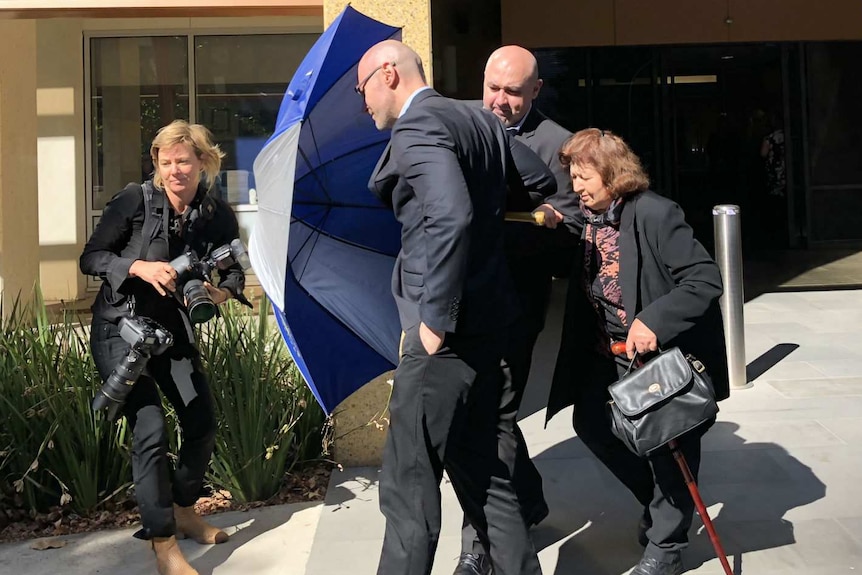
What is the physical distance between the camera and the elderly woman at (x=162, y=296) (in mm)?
3596

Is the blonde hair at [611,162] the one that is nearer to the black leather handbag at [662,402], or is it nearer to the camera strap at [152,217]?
the black leather handbag at [662,402]

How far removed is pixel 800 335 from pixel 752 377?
5.49 ft

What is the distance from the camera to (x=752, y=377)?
664cm

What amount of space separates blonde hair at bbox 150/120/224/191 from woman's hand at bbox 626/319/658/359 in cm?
182

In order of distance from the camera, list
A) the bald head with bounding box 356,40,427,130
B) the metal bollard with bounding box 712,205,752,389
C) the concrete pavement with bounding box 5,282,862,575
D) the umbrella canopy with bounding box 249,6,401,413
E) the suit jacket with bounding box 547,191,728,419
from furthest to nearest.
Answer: the metal bollard with bounding box 712,205,752,389 < the concrete pavement with bounding box 5,282,862,575 < the suit jacket with bounding box 547,191,728,419 < the umbrella canopy with bounding box 249,6,401,413 < the bald head with bounding box 356,40,427,130

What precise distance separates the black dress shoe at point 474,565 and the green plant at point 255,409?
1332mm

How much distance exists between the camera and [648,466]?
374cm

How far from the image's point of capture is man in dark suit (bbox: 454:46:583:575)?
11.4ft

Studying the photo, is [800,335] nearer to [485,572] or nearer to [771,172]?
[485,572]

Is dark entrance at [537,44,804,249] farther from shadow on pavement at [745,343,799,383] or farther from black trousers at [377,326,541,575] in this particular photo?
black trousers at [377,326,541,575]

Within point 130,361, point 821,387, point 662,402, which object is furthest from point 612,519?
point 821,387

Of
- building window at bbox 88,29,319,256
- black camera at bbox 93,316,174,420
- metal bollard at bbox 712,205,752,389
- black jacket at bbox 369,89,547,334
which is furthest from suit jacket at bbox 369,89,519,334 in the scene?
building window at bbox 88,29,319,256

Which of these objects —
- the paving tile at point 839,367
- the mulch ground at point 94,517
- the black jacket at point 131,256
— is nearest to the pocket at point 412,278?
the black jacket at point 131,256

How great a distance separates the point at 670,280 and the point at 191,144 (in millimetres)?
1938
